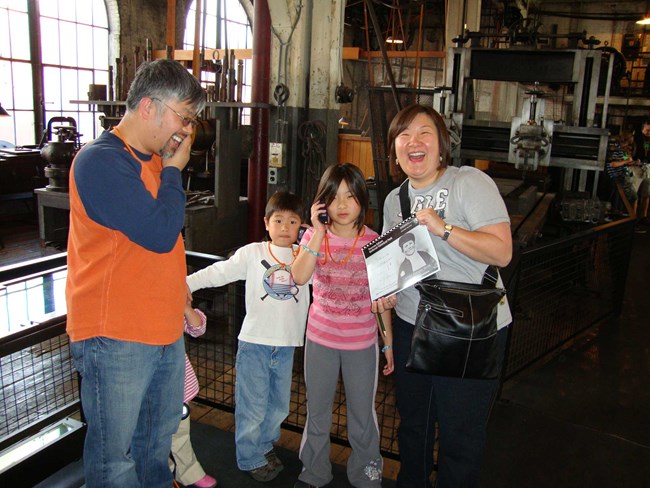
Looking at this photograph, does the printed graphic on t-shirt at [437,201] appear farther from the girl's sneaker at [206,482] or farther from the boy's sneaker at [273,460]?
the girl's sneaker at [206,482]

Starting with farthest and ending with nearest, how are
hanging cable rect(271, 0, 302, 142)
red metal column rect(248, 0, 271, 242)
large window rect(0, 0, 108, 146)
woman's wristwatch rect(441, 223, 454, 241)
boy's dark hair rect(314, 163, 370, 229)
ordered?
large window rect(0, 0, 108, 146), red metal column rect(248, 0, 271, 242), hanging cable rect(271, 0, 302, 142), boy's dark hair rect(314, 163, 370, 229), woman's wristwatch rect(441, 223, 454, 241)

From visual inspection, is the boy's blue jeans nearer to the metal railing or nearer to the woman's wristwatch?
the metal railing

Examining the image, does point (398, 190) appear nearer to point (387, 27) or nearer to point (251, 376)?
point (251, 376)

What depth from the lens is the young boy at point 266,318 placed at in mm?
2291

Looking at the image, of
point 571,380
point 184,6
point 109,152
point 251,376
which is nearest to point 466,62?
point 571,380

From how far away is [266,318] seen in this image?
90.4 inches

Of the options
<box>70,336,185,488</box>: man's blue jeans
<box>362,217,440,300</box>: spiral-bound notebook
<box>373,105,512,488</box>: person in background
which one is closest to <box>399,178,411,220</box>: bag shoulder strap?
<box>373,105,512,488</box>: person in background

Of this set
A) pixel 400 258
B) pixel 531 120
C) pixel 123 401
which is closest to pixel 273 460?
pixel 123 401

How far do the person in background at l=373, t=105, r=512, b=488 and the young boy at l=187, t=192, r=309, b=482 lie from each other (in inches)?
18.3

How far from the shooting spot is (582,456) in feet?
9.16

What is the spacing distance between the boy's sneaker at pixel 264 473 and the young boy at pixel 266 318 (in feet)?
0.12

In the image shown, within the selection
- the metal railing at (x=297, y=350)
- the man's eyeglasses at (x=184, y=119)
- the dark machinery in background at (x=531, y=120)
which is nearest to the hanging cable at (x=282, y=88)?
the dark machinery in background at (x=531, y=120)

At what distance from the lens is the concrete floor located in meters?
2.65

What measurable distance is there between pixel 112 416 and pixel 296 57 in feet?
13.9
